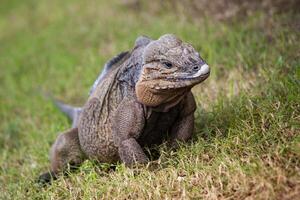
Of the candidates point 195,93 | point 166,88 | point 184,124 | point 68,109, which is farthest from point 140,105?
Answer: point 68,109

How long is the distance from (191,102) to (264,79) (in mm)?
1313

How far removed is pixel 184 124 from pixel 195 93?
1.47 metres

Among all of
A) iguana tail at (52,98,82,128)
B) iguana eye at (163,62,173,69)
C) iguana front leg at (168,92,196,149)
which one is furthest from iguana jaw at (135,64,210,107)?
iguana tail at (52,98,82,128)

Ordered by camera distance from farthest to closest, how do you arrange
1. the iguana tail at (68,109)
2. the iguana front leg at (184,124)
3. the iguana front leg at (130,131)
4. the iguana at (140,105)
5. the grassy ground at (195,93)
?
the iguana tail at (68,109)
the iguana front leg at (184,124)
the iguana front leg at (130,131)
the iguana at (140,105)
the grassy ground at (195,93)

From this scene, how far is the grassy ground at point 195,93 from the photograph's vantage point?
4754 mm

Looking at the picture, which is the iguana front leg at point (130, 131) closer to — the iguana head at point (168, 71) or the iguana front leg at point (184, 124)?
the iguana head at point (168, 71)

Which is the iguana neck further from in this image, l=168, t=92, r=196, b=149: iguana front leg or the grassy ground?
the grassy ground

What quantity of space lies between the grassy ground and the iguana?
0.58 feet

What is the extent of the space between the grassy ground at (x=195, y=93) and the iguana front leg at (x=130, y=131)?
0.12m

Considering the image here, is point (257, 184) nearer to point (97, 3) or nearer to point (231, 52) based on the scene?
point (231, 52)

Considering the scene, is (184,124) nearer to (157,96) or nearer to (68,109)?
(157,96)

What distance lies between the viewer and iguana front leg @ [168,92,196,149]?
17.6 feet

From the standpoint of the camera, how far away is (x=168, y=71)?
16.0ft

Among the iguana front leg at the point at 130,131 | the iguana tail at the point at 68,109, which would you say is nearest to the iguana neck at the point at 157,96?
the iguana front leg at the point at 130,131
